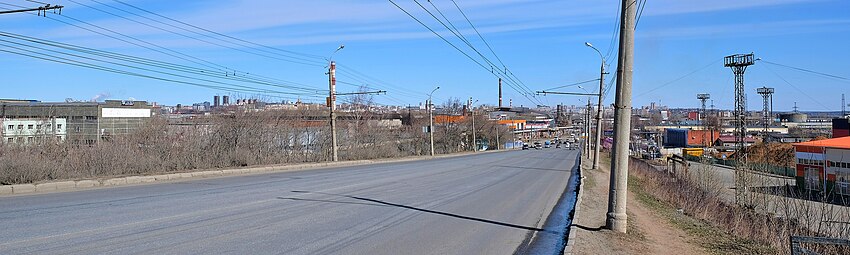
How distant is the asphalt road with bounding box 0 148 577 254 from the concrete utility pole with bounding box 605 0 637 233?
6.35ft

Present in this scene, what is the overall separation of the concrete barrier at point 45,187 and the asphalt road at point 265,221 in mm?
1277

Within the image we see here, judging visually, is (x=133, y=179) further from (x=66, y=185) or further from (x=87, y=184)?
(x=66, y=185)

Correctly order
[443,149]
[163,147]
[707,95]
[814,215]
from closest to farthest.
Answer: [814,215]
[163,147]
[443,149]
[707,95]

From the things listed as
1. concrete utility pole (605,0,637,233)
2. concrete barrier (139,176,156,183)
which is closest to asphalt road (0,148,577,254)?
concrete barrier (139,176,156,183)

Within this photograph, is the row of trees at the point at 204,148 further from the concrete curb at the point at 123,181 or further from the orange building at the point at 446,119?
the orange building at the point at 446,119

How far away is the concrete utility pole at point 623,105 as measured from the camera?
11.3 m

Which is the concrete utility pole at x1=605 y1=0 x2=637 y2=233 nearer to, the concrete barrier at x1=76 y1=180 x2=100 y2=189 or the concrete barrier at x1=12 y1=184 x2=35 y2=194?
the concrete barrier at x1=12 y1=184 x2=35 y2=194

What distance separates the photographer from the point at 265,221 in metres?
11.9

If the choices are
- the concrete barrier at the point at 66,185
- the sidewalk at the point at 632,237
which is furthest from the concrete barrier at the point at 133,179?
the sidewalk at the point at 632,237

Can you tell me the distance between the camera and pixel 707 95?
138375 mm

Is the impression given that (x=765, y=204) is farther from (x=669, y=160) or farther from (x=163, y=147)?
(x=669, y=160)

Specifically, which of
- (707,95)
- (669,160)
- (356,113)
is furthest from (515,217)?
(707,95)

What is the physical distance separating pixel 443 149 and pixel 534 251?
266 feet

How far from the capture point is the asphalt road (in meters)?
9.28
